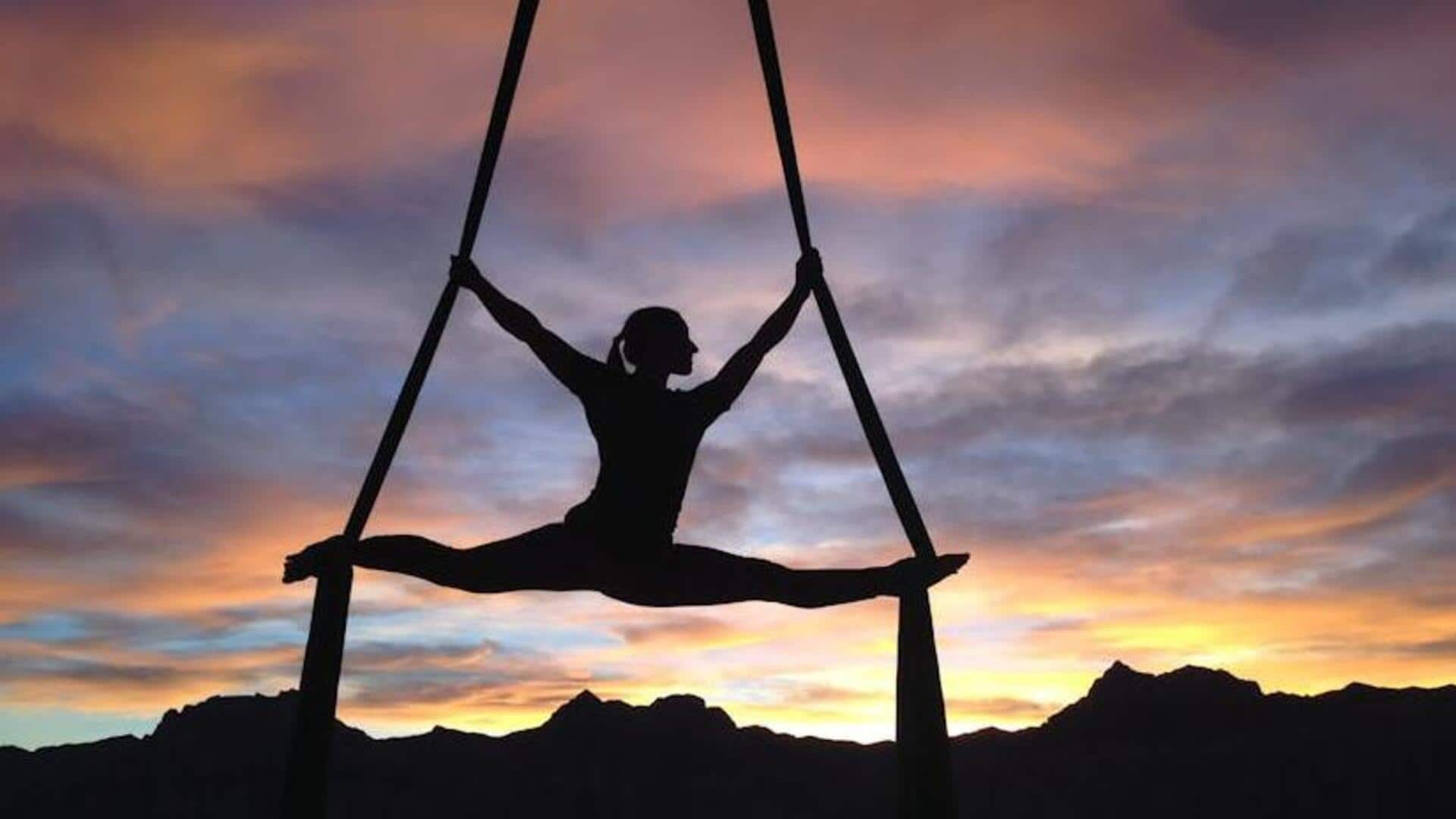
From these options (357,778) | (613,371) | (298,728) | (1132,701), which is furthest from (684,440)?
(1132,701)

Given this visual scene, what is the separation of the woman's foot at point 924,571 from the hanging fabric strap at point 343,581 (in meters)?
2.70

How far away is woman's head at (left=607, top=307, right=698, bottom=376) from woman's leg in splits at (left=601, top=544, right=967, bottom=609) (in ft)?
3.09

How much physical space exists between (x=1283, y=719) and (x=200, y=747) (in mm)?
135410

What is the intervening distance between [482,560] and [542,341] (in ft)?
3.71

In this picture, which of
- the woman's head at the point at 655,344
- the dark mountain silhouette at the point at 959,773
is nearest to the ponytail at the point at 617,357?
the woman's head at the point at 655,344

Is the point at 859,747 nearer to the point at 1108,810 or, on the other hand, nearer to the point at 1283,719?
the point at 1108,810

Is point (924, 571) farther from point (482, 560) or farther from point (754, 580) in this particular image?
point (482, 560)

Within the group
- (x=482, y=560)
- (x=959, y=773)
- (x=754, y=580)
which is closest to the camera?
(x=482, y=560)

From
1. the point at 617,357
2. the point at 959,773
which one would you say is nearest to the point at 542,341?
the point at 617,357

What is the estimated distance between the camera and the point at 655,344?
7859mm

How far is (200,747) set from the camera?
198m

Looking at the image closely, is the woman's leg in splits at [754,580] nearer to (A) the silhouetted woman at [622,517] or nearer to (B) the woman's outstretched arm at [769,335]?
(A) the silhouetted woman at [622,517]

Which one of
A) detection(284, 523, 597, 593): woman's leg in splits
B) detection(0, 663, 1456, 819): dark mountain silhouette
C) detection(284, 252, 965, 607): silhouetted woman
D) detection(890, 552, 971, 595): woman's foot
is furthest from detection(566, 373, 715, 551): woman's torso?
detection(0, 663, 1456, 819): dark mountain silhouette

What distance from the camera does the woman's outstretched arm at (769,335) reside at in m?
8.00
